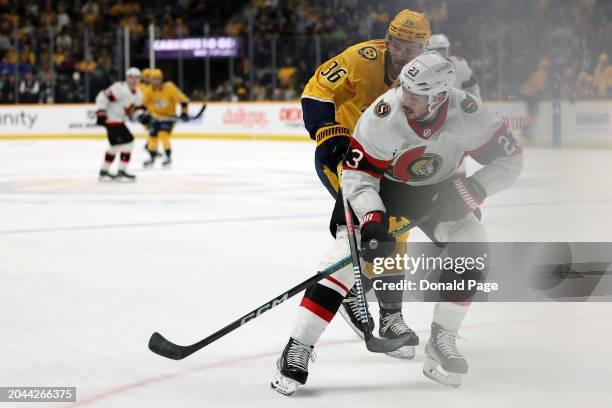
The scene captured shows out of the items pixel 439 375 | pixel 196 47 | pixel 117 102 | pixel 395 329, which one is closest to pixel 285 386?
pixel 439 375

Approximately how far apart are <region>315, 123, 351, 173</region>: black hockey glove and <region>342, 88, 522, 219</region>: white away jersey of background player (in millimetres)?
602

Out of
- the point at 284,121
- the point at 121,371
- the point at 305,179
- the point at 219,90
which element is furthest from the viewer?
the point at 219,90

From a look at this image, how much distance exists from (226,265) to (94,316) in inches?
52.7

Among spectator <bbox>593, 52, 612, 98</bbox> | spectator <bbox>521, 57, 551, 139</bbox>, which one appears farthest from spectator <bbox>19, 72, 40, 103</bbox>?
spectator <bbox>593, 52, 612, 98</bbox>

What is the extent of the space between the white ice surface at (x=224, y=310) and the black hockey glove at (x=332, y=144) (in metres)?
0.64

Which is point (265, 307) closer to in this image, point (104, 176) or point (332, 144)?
point (332, 144)

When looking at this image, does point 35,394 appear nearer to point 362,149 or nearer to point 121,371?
point 121,371

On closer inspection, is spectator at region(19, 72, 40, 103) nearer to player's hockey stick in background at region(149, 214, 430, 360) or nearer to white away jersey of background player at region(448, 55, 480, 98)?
white away jersey of background player at region(448, 55, 480, 98)

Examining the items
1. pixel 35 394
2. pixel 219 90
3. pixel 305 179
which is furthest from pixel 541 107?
pixel 35 394

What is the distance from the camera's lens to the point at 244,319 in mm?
3246

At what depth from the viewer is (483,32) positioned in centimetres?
1437

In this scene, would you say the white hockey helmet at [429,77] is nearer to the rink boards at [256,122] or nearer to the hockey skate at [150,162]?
the hockey skate at [150,162]

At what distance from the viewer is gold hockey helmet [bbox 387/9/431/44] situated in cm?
365

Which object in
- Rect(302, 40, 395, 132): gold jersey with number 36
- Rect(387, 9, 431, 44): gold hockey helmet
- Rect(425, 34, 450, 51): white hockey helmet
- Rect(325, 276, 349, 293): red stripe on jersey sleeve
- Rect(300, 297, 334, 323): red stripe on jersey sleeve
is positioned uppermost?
Rect(387, 9, 431, 44): gold hockey helmet
